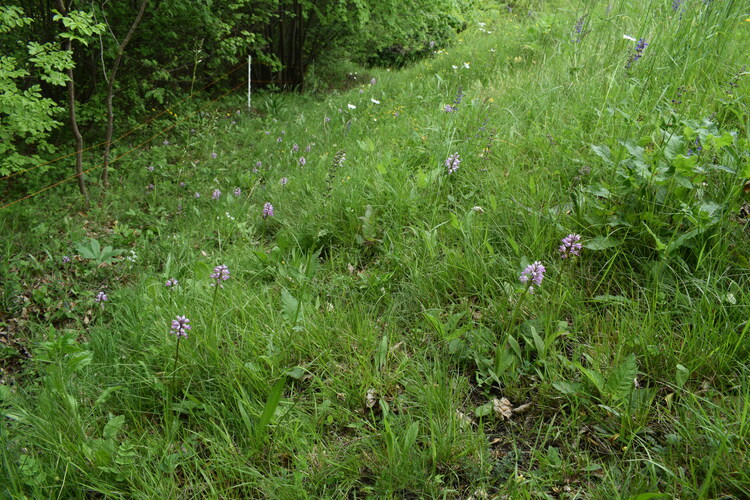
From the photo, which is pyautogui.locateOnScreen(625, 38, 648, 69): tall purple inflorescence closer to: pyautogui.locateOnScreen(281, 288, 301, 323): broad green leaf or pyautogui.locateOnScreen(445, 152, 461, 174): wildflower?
pyautogui.locateOnScreen(445, 152, 461, 174): wildflower

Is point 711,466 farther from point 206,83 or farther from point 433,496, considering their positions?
point 206,83

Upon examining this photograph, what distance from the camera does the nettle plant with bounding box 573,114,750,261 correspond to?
184cm

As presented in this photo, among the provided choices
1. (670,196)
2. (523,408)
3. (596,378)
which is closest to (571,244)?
(596,378)

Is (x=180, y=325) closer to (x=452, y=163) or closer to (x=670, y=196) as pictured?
(x=452, y=163)

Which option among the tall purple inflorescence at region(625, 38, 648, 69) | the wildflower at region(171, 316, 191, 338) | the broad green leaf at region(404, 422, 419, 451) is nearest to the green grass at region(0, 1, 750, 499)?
the broad green leaf at region(404, 422, 419, 451)

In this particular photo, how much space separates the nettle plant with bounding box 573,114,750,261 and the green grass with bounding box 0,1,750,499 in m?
0.01

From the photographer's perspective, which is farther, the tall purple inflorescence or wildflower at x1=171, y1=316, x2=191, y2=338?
the tall purple inflorescence

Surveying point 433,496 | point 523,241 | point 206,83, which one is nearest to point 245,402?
point 433,496

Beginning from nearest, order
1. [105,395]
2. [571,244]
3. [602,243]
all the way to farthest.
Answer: [571,244], [105,395], [602,243]

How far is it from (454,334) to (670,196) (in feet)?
3.64

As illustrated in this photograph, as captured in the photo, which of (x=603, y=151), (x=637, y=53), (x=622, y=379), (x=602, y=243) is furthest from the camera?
(x=637, y=53)

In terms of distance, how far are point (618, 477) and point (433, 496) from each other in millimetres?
541

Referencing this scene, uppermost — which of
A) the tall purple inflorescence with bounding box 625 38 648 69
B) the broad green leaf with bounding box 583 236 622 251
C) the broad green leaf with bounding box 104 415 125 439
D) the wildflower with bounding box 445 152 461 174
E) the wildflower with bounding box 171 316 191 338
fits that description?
the tall purple inflorescence with bounding box 625 38 648 69

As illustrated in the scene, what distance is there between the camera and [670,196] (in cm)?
198
